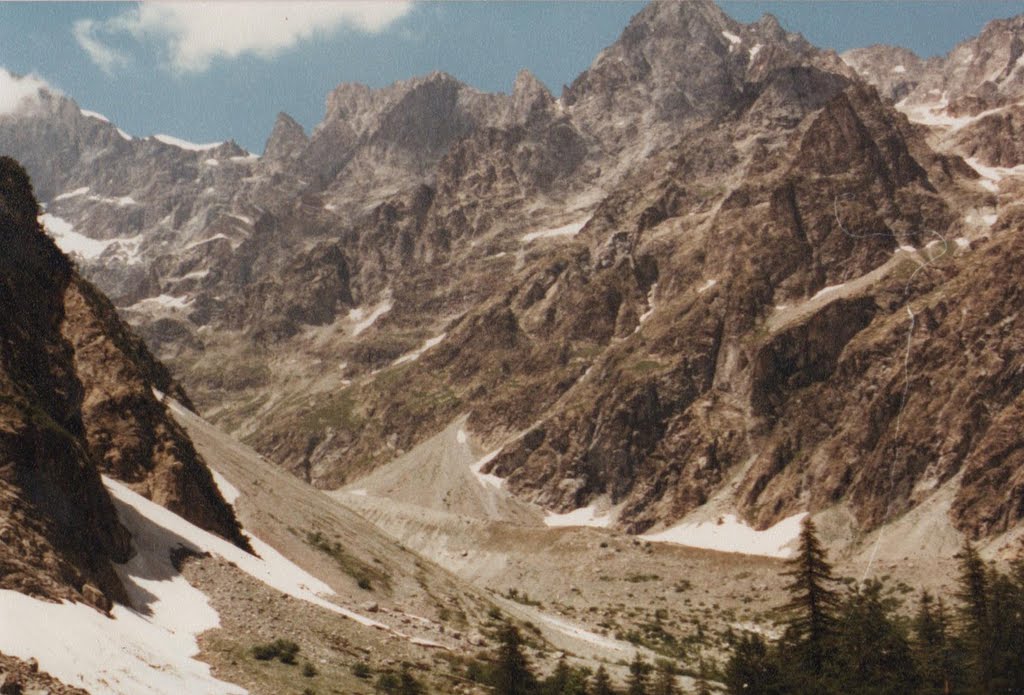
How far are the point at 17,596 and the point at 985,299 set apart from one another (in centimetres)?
16106

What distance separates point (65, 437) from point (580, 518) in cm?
15289

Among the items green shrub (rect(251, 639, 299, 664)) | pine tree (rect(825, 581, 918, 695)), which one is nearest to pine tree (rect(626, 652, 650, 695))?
pine tree (rect(825, 581, 918, 695))

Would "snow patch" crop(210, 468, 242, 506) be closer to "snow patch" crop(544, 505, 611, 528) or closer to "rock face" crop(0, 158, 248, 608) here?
"rock face" crop(0, 158, 248, 608)

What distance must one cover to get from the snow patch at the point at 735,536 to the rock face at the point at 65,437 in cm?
10067

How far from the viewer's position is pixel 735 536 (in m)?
152

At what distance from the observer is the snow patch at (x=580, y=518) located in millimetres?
179375

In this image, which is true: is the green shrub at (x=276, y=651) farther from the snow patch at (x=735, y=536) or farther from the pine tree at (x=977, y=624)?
the snow patch at (x=735, y=536)

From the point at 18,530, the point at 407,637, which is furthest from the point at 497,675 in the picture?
the point at 18,530

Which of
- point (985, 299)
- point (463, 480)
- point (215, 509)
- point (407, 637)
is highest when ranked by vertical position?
point (985, 299)

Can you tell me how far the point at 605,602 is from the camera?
4284 inches

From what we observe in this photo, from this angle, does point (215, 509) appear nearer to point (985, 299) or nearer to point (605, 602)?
point (605, 602)

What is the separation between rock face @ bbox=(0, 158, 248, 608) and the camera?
30438 millimetres

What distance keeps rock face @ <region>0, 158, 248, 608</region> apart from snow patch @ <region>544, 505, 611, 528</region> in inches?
4923

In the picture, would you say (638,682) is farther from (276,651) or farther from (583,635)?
(583,635)
